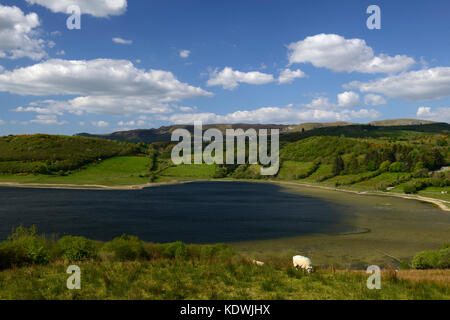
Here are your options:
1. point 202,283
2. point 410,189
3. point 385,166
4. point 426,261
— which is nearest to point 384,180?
point 385,166

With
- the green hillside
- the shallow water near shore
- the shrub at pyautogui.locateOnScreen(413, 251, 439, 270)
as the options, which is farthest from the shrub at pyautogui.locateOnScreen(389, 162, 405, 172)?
the green hillside

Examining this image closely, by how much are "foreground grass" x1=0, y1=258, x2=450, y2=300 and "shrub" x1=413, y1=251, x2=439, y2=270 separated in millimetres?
23153

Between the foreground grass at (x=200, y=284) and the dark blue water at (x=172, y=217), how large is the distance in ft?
133

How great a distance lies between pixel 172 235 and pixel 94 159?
152 m

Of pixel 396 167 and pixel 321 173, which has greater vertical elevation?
pixel 396 167

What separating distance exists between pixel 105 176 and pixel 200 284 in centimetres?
16943

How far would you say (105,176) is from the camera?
552 ft

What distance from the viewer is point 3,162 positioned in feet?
554

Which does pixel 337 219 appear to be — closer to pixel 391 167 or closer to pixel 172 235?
pixel 172 235

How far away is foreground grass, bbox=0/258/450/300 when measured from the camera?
1216 cm

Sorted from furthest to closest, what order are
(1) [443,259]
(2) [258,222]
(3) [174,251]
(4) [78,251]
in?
(2) [258,222]
(1) [443,259]
(3) [174,251]
(4) [78,251]

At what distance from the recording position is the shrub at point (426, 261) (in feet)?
107

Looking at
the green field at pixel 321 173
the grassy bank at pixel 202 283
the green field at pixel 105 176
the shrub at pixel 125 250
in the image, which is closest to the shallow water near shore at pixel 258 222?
the shrub at pixel 125 250

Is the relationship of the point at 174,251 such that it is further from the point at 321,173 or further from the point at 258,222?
the point at 321,173
